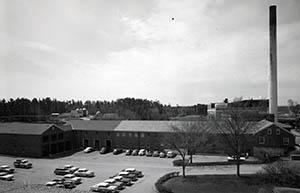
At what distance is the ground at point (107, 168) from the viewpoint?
2840cm

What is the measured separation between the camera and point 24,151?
148ft

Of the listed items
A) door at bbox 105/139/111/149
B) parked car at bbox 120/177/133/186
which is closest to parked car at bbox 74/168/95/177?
parked car at bbox 120/177/133/186

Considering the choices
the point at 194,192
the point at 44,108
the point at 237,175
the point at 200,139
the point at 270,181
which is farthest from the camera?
the point at 44,108

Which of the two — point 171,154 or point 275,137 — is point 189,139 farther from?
point 275,137

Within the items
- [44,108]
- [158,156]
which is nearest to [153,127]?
[158,156]

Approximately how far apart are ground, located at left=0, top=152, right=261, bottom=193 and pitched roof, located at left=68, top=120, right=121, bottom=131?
678cm

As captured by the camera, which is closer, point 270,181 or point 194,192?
point 194,192

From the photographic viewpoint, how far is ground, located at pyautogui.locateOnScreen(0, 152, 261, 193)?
2840 cm

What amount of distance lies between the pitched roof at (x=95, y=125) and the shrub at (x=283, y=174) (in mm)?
30126

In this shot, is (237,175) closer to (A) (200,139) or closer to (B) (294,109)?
(A) (200,139)

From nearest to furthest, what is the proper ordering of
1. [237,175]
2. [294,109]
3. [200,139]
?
[237,175]
[200,139]
[294,109]

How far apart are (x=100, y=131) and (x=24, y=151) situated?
1359 cm

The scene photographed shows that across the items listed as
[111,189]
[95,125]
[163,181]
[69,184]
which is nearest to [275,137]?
[163,181]

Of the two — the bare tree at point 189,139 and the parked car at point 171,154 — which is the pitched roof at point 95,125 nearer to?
the parked car at point 171,154
